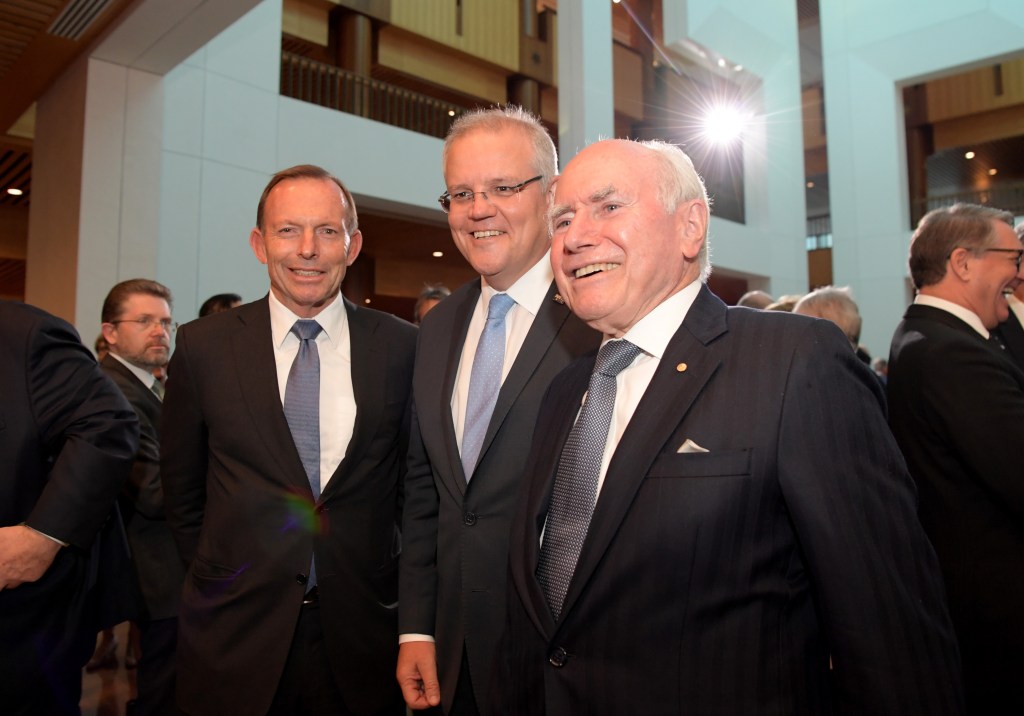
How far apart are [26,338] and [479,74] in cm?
1222

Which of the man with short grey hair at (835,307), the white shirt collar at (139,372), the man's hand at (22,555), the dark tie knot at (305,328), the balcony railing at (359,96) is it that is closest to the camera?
the man's hand at (22,555)

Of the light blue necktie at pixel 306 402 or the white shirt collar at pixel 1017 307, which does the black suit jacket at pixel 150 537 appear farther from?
the white shirt collar at pixel 1017 307

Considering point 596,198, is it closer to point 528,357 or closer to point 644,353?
point 644,353

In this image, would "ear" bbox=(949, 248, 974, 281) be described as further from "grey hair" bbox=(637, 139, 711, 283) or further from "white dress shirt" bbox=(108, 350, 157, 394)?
"white dress shirt" bbox=(108, 350, 157, 394)

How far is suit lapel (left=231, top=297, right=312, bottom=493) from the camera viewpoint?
174cm

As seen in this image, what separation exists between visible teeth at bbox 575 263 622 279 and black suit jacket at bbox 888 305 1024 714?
115 centimetres

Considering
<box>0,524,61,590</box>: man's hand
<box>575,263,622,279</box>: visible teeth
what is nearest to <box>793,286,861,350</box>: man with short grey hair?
<box>575,263,622,279</box>: visible teeth

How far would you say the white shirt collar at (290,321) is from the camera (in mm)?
1914

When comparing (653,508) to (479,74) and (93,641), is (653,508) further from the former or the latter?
(479,74)

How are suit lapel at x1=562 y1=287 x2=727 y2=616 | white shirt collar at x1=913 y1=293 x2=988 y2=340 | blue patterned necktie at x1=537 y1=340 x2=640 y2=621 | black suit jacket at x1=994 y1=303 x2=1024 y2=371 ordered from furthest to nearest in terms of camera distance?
black suit jacket at x1=994 y1=303 x2=1024 y2=371 → white shirt collar at x1=913 y1=293 x2=988 y2=340 → blue patterned necktie at x1=537 y1=340 x2=640 y2=621 → suit lapel at x1=562 y1=287 x2=727 y2=616

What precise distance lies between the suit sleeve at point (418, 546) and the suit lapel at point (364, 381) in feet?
0.39

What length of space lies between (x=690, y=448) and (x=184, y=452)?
1.43 metres

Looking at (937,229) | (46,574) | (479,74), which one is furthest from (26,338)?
(479,74)

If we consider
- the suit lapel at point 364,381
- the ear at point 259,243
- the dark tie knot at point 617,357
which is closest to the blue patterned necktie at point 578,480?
the dark tie knot at point 617,357
